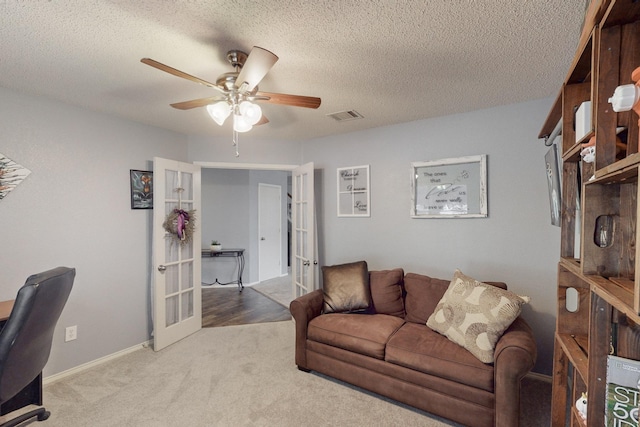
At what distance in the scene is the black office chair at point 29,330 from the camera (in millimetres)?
1644

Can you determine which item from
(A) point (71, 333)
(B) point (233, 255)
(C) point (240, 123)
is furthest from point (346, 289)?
(B) point (233, 255)

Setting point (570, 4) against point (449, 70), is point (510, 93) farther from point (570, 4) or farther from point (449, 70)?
point (570, 4)

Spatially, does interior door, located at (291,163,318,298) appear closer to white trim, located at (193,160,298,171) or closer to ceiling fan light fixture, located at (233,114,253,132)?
white trim, located at (193,160,298,171)

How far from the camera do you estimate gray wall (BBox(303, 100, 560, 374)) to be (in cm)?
265

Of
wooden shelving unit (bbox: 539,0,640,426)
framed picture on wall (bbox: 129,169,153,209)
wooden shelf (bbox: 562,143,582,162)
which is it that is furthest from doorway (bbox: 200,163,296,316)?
wooden shelving unit (bbox: 539,0,640,426)

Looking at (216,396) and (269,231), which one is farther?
(269,231)

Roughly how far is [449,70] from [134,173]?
3092 millimetres

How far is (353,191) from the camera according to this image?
3785 millimetres

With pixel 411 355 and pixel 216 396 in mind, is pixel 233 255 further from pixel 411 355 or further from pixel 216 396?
pixel 411 355

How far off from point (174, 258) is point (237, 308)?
1512 millimetres

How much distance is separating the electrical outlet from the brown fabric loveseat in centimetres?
196

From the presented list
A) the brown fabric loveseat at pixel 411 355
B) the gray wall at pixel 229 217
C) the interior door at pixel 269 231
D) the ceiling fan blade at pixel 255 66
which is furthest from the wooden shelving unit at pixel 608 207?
the interior door at pixel 269 231

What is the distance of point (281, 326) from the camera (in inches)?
154

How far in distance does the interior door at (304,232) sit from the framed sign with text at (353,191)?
40 centimetres
